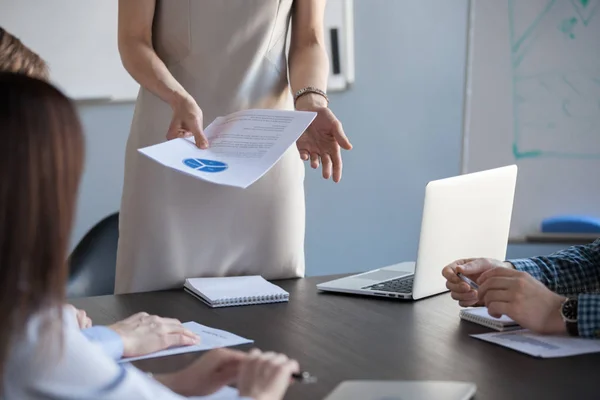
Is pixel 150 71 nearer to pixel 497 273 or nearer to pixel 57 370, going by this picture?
pixel 497 273

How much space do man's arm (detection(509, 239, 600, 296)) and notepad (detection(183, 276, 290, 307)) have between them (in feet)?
1.78

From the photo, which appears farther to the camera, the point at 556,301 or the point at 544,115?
the point at 544,115

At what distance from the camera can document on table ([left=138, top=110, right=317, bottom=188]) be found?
159 centimetres

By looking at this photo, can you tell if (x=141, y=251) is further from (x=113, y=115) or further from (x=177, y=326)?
(x=113, y=115)

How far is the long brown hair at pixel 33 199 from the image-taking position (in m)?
0.81

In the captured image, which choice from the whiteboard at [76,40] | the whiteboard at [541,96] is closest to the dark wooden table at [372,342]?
the whiteboard at [76,40]

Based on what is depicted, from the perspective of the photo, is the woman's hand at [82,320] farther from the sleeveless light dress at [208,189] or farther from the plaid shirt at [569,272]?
the plaid shirt at [569,272]

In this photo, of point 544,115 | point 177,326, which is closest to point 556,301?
point 177,326

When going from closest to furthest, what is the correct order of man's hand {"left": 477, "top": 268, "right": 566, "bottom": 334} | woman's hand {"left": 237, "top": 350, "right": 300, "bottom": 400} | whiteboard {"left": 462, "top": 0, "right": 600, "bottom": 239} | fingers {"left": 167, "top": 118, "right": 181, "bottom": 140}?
Answer: woman's hand {"left": 237, "top": 350, "right": 300, "bottom": 400}
man's hand {"left": 477, "top": 268, "right": 566, "bottom": 334}
fingers {"left": 167, "top": 118, "right": 181, "bottom": 140}
whiteboard {"left": 462, "top": 0, "right": 600, "bottom": 239}

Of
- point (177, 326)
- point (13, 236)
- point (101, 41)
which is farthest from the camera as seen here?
point (101, 41)

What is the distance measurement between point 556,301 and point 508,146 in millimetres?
2209

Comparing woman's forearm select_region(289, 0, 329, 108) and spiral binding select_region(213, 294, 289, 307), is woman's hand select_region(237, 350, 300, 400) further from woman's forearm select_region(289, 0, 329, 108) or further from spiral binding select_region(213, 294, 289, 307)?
woman's forearm select_region(289, 0, 329, 108)

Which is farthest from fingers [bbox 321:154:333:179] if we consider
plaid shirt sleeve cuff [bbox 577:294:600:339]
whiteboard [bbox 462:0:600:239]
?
whiteboard [bbox 462:0:600:239]

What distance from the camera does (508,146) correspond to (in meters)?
3.61
